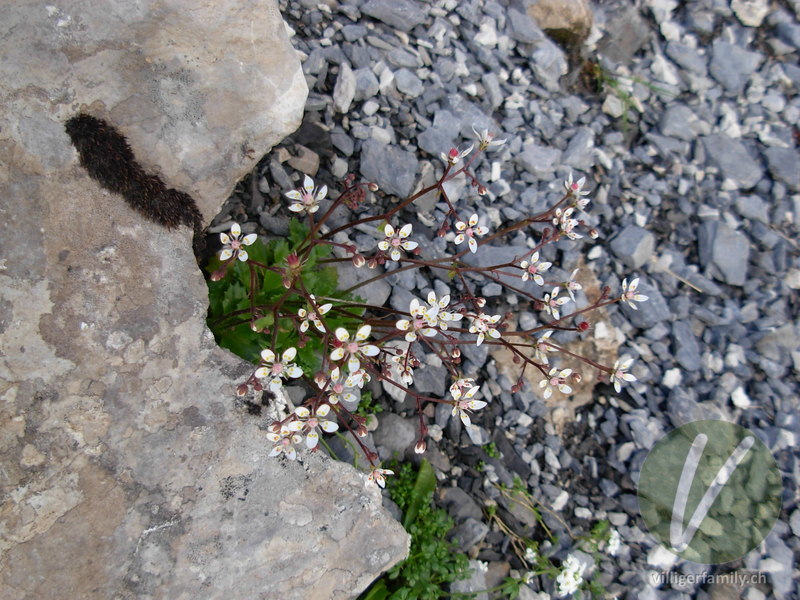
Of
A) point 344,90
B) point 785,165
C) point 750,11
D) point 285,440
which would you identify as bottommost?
point 285,440

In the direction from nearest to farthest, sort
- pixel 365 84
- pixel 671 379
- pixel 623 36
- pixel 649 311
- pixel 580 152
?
pixel 365 84 < pixel 671 379 < pixel 649 311 < pixel 580 152 < pixel 623 36

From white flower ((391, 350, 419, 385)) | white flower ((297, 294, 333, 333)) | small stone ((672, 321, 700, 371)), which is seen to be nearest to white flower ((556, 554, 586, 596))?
white flower ((391, 350, 419, 385))

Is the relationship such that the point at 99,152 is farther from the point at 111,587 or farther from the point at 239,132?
the point at 111,587

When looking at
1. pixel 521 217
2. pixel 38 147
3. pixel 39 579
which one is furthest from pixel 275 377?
pixel 521 217

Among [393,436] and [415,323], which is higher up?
[415,323]

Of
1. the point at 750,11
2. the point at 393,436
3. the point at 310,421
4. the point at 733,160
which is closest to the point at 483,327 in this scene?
the point at 310,421

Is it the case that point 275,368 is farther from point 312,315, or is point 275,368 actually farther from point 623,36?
point 623,36

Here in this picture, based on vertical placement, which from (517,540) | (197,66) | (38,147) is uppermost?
(197,66)
